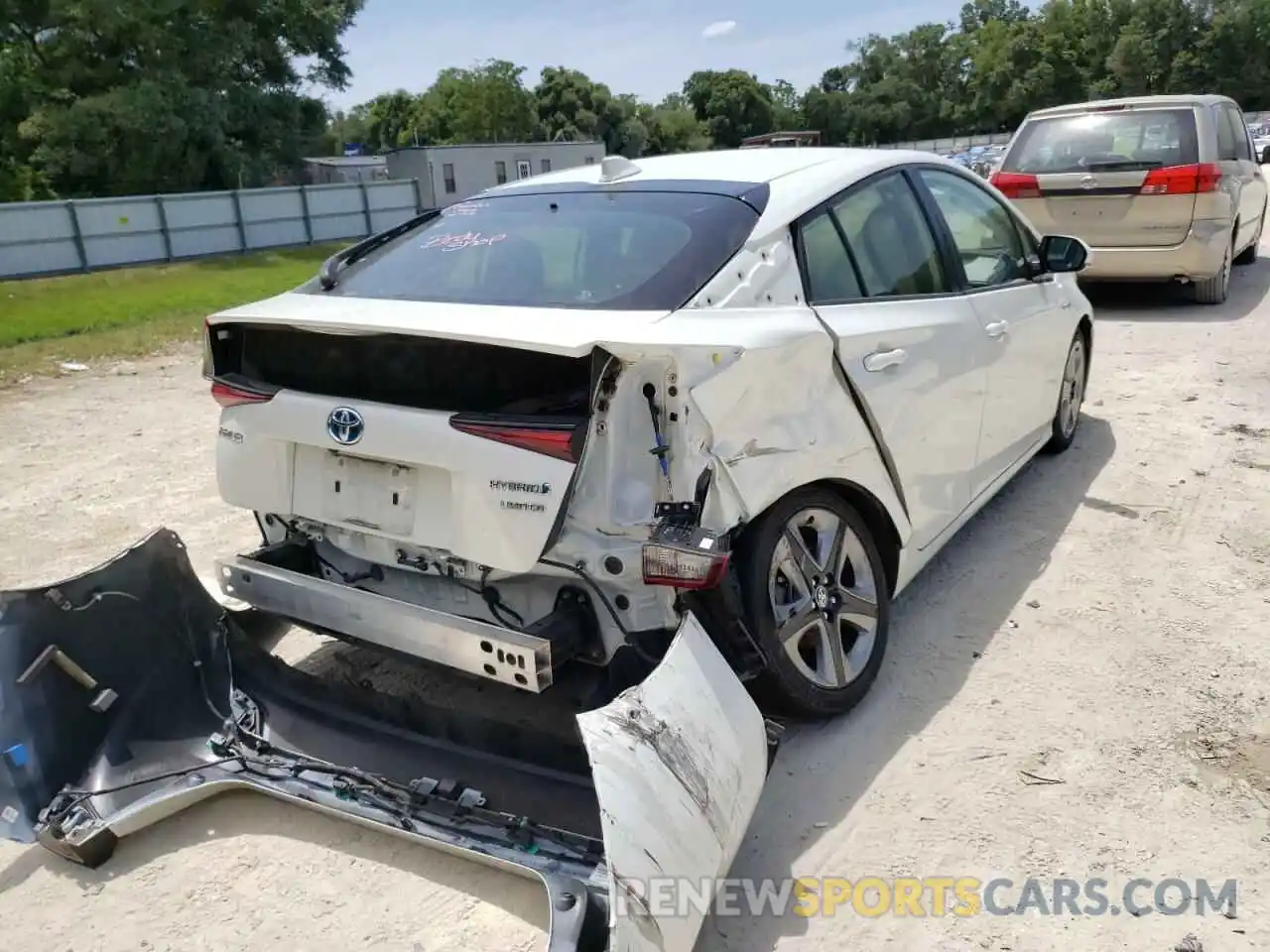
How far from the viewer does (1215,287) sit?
945 cm

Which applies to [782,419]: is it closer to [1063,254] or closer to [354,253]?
[354,253]

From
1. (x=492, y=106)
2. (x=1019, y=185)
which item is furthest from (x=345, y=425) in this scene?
(x=492, y=106)

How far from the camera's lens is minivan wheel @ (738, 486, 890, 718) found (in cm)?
295

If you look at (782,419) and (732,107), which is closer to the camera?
(782,419)

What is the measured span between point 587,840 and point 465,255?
1928 millimetres

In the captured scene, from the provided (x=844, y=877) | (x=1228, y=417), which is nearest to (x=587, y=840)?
(x=844, y=877)

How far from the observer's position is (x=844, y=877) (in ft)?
8.90

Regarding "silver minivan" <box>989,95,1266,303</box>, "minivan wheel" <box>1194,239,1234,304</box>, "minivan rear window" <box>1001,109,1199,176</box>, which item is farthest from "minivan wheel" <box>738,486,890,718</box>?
"minivan wheel" <box>1194,239,1234,304</box>

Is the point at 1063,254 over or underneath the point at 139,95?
underneath

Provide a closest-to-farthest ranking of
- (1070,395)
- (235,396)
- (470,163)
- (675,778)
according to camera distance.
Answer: (675,778), (235,396), (1070,395), (470,163)

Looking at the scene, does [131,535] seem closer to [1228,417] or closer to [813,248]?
[813,248]

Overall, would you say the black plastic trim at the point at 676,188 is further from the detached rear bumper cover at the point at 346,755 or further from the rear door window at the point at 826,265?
the detached rear bumper cover at the point at 346,755

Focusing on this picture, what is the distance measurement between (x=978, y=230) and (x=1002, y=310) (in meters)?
0.43

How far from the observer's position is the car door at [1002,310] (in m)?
4.19
